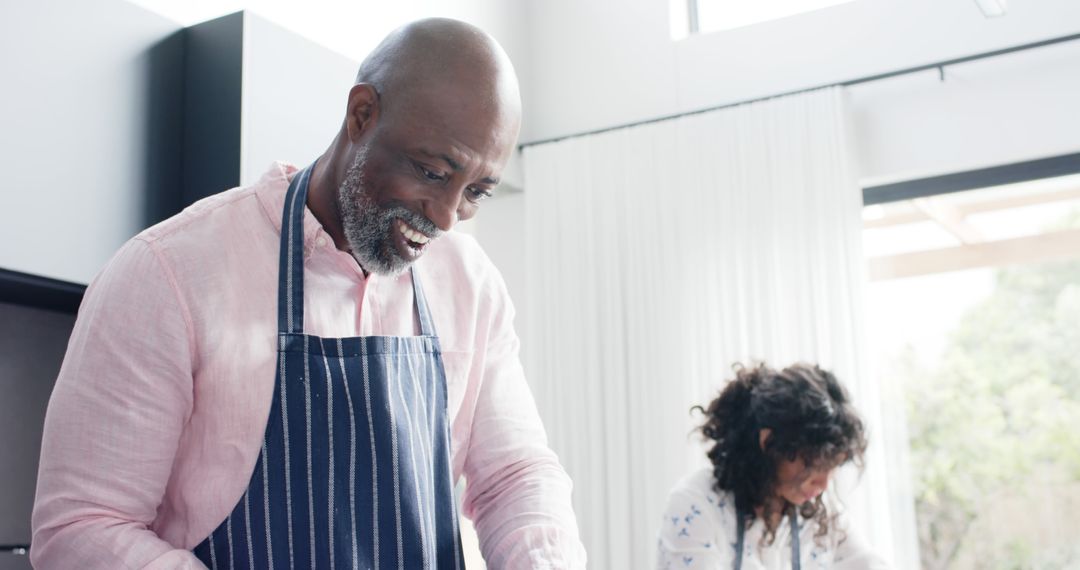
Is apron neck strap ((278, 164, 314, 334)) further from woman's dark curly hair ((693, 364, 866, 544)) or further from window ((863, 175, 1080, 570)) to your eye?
window ((863, 175, 1080, 570))

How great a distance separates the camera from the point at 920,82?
11.7ft

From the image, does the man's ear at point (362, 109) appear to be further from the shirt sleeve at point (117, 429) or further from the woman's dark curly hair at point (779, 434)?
the woman's dark curly hair at point (779, 434)

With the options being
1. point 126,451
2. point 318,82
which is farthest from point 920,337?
point 126,451

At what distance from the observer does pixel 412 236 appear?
3.77 feet

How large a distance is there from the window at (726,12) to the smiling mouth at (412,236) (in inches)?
117

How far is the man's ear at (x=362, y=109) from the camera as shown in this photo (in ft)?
3.86

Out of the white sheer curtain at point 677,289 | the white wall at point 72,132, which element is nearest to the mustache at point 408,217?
the white wall at point 72,132

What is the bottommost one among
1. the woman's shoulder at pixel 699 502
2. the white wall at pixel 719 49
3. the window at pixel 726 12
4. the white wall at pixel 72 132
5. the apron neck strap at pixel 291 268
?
the woman's shoulder at pixel 699 502

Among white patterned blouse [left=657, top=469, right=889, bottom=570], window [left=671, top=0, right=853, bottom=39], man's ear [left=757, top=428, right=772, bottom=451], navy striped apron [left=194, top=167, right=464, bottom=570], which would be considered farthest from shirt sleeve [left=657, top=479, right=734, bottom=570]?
window [left=671, top=0, right=853, bottom=39]

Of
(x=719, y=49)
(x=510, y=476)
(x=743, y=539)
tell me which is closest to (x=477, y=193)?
(x=510, y=476)

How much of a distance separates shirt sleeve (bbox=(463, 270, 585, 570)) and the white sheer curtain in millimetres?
2270

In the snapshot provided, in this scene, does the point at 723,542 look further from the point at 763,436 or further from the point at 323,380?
the point at 323,380

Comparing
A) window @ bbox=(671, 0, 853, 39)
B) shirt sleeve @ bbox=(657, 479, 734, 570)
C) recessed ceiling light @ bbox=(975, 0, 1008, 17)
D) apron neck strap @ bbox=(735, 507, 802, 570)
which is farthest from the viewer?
window @ bbox=(671, 0, 853, 39)

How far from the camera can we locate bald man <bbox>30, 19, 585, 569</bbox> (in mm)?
1000
